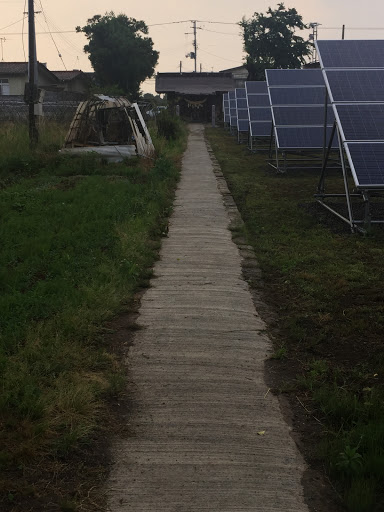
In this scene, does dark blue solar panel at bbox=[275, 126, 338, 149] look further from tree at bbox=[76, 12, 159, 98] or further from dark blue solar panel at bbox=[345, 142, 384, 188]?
tree at bbox=[76, 12, 159, 98]

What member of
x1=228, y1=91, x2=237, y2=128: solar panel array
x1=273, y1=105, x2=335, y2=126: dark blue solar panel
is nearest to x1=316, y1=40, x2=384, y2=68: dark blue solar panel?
x1=273, y1=105, x2=335, y2=126: dark blue solar panel

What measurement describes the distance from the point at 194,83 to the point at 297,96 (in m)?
41.5

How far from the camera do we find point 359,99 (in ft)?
35.5

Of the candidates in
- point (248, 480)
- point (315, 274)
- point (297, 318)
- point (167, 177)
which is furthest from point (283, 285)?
point (167, 177)

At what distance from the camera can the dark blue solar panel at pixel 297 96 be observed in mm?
17031

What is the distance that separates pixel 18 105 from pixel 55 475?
2669cm

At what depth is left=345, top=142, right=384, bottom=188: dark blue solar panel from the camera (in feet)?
29.6

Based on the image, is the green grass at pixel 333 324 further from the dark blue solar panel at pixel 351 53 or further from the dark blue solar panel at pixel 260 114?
the dark blue solar panel at pixel 260 114

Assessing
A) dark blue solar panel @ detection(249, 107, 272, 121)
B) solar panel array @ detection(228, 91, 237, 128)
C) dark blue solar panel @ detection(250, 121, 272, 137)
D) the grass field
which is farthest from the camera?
solar panel array @ detection(228, 91, 237, 128)

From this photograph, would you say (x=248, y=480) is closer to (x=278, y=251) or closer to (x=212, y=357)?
(x=212, y=357)

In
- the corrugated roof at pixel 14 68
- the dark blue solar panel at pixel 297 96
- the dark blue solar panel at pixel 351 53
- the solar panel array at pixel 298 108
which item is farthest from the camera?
the corrugated roof at pixel 14 68

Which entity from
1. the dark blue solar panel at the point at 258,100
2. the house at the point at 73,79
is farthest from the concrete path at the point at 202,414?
the house at the point at 73,79

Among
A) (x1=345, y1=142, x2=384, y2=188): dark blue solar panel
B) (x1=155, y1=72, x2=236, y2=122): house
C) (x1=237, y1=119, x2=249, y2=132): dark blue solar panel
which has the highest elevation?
(x1=155, y1=72, x2=236, y2=122): house

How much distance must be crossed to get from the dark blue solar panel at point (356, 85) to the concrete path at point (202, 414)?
17.3ft
